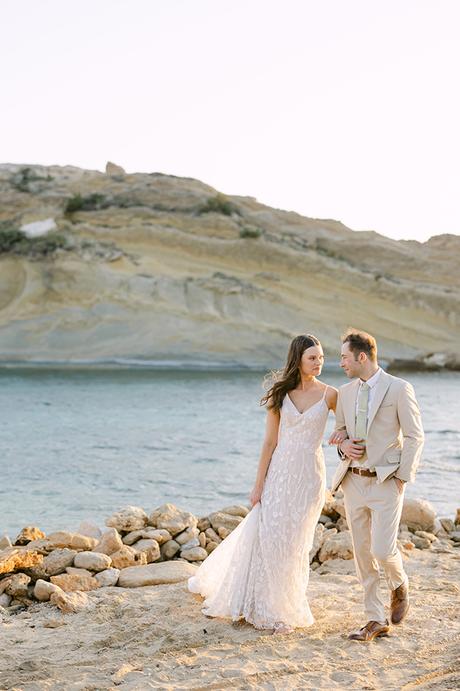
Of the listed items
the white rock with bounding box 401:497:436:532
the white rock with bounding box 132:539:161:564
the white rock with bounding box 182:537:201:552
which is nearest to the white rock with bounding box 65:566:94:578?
the white rock with bounding box 132:539:161:564

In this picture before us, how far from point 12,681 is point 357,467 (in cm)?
223

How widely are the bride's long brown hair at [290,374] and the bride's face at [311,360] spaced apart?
26 millimetres

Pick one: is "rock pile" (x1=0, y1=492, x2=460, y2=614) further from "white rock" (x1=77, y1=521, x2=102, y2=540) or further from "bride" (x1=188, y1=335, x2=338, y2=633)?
"bride" (x1=188, y1=335, x2=338, y2=633)

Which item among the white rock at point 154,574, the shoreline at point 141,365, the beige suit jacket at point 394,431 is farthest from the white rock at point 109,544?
the shoreline at point 141,365

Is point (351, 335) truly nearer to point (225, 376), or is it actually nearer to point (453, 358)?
point (225, 376)

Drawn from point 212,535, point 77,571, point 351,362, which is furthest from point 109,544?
point 351,362

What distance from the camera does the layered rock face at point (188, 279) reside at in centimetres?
3400

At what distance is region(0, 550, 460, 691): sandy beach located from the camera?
423 cm

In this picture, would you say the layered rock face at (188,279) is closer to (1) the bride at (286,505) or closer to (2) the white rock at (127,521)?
(2) the white rock at (127,521)

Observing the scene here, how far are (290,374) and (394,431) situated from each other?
29.5 inches

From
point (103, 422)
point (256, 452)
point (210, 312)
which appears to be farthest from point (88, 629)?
point (210, 312)

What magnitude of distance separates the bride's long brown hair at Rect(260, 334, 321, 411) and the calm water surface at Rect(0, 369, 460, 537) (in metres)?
5.27

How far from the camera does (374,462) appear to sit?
462 centimetres

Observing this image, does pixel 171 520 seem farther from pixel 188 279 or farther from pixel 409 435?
pixel 188 279
